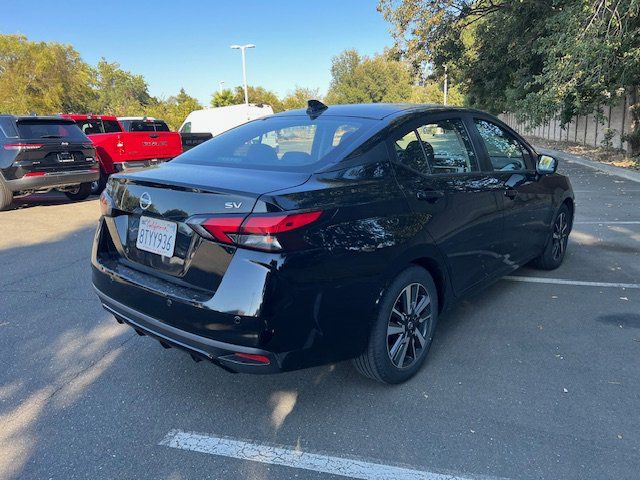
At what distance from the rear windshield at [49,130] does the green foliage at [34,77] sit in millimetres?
32589

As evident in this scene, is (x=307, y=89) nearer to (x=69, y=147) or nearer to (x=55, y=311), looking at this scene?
(x=69, y=147)

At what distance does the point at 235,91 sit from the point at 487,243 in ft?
168

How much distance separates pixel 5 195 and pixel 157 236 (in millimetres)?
8042

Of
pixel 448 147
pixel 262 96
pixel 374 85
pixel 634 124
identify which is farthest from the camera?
pixel 374 85

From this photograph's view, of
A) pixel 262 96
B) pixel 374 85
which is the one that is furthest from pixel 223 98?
pixel 374 85

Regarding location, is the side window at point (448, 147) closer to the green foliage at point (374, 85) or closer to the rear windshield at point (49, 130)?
the rear windshield at point (49, 130)

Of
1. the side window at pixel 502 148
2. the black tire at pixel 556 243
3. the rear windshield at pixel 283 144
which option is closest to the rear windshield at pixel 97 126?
the rear windshield at pixel 283 144

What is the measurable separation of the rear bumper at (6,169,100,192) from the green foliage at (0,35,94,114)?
32.9 meters

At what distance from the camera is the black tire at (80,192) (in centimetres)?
1047

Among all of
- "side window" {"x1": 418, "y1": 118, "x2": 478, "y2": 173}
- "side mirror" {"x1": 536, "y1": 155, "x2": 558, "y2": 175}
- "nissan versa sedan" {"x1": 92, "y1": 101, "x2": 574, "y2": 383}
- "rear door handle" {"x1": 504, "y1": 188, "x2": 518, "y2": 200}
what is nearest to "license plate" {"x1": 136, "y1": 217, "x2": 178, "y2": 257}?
"nissan versa sedan" {"x1": 92, "y1": 101, "x2": 574, "y2": 383}

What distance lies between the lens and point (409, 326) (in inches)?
118

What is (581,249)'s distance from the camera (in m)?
5.91

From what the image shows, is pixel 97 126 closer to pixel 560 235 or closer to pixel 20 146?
pixel 20 146

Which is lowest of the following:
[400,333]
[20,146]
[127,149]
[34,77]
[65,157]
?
[400,333]
